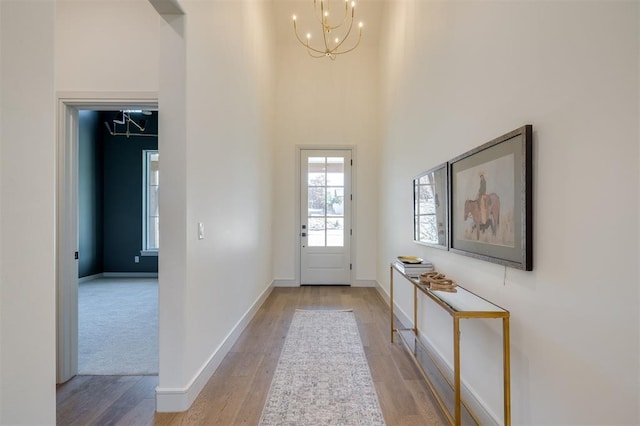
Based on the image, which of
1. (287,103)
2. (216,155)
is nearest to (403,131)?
(216,155)

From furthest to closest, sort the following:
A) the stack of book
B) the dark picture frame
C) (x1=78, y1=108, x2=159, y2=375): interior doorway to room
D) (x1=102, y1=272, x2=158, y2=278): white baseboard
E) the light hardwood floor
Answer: (x1=102, y1=272, x2=158, y2=278): white baseboard, (x1=78, y1=108, x2=159, y2=375): interior doorway to room, the stack of book, the light hardwood floor, the dark picture frame

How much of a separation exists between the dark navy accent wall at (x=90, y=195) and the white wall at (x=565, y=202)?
266 inches

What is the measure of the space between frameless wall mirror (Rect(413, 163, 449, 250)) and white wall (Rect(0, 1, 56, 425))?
2.17 m

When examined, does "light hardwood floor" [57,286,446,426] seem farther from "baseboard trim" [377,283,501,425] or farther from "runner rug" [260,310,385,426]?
"baseboard trim" [377,283,501,425]

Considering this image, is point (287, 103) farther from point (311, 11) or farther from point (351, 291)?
point (351, 291)

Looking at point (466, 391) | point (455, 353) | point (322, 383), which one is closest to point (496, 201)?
point (455, 353)

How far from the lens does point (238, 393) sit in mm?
2117

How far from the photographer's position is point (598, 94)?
976mm

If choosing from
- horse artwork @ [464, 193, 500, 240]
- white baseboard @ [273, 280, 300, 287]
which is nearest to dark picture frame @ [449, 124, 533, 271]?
horse artwork @ [464, 193, 500, 240]

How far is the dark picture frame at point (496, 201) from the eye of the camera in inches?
51.3

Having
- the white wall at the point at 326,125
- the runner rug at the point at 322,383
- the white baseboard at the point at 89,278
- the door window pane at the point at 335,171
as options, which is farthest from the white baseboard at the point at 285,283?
the white baseboard at the point at 89,278

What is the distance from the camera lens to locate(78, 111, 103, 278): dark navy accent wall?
5.88m

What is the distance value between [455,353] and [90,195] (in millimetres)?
7083

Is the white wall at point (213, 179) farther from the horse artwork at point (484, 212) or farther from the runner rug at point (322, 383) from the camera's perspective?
the horse artwork at point (484, 212)
